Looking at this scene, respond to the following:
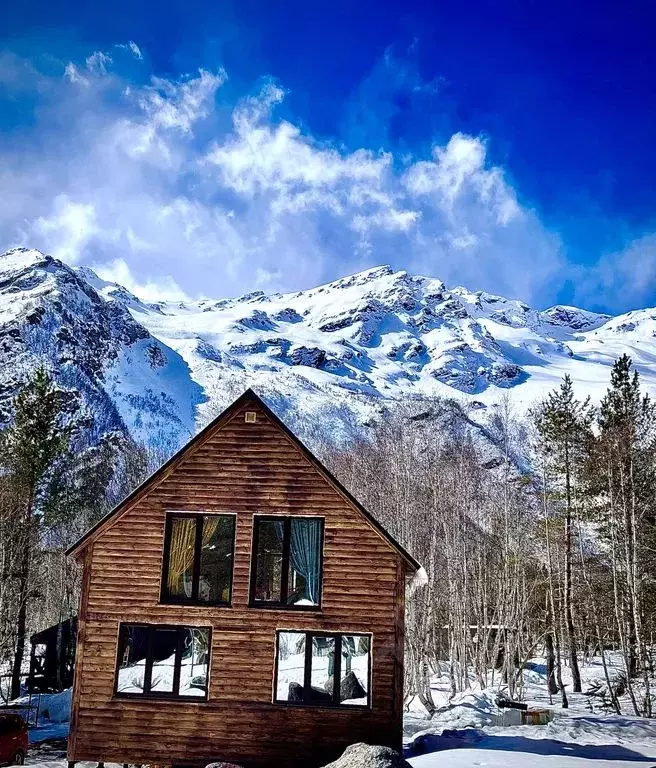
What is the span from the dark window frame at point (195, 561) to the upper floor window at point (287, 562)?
1.88 ft

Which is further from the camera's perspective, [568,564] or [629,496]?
[568,564]

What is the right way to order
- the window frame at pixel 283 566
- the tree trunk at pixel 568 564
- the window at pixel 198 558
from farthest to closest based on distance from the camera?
the tree trunk at pixel 568 564 < the window at pixel 198 558 < the window frame at pixel 283 566

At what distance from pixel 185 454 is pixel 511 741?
11.4 meters

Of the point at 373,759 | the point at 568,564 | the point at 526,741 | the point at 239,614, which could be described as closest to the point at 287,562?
the point at 239,614

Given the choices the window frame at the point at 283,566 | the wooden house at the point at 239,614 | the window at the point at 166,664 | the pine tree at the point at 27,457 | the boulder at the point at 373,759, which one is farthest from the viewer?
the pine tree at the point at 27,457

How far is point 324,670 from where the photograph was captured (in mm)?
17109

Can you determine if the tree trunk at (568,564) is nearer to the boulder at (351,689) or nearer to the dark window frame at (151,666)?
the boulder at (351,689)

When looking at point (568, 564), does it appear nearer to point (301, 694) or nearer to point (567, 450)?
point (567, 450)

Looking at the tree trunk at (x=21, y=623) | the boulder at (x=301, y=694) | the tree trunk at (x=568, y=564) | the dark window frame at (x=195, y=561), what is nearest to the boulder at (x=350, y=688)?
the boulder at (x=301, y=694)

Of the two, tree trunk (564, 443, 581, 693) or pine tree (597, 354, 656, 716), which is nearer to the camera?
pine tree (597, 354, 656, 716)

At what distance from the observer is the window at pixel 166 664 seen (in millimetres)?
17062

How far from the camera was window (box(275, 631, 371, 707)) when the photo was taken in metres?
16.8

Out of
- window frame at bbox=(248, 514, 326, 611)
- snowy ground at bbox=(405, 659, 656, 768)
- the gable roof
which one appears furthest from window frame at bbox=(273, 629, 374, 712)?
the gable roof

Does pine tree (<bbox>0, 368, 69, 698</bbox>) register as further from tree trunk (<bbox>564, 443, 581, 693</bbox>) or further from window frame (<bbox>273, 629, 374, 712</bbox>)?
tree trunk (<bbox>564, 443, 581, 693</bbox>)
